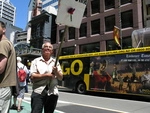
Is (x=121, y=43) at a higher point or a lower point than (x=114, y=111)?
higher

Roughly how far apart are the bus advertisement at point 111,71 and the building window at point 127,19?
13925 millimetres

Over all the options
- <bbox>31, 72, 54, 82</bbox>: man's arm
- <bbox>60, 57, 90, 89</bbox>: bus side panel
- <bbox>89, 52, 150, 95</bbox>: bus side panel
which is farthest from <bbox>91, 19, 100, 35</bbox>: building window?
<bbox>31, 72, 54, 82</bbox>: man's arm

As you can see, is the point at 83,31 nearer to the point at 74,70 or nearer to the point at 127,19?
the point at 127,19

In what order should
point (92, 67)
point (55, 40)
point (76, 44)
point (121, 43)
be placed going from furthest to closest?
point (55, 40) → point (76, 44) → point (121, 43) → point (92, 67)

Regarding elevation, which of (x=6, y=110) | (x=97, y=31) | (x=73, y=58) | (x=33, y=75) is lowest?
(x=6, y=110)

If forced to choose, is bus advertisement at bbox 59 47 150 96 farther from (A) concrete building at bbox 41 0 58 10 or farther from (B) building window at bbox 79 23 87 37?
(A) concrete building at bbox 41 0 58 10

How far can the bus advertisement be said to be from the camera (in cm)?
1217

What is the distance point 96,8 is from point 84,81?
20.2 meters

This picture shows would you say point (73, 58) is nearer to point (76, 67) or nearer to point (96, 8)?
point (76, 67)

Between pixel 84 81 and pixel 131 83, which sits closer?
pixel 131 83

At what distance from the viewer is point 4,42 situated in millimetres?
3061

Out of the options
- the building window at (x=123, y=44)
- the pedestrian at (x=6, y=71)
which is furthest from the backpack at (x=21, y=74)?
the building window at (x=123, y=44)

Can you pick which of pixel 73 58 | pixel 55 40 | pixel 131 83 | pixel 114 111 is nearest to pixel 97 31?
pixel 55 40

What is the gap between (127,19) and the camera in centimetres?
2880
